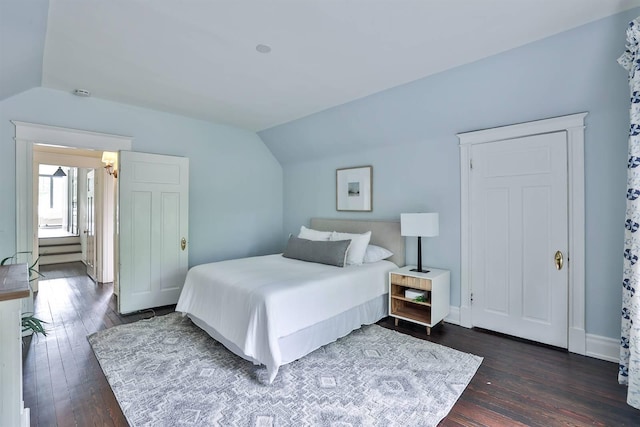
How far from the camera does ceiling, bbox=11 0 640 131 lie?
204 centimetres

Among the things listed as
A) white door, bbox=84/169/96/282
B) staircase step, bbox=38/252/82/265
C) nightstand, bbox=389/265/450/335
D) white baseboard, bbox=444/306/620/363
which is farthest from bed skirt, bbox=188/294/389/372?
staircase step, bbox=38/252/82/265

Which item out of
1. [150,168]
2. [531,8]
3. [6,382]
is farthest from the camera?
[150,168]

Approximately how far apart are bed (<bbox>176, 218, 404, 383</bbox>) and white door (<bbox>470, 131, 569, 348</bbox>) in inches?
42.8

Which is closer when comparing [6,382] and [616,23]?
[6,382]

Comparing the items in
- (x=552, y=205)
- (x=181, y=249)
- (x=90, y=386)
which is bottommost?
(x=90, y=386)

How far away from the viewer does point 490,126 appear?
3.21m

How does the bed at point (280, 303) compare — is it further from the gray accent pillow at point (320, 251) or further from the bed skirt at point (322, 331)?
the gray accent pillow at point (320, 251)

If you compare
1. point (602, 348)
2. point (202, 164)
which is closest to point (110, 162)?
point (202, 164)

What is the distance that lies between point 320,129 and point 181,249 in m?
2.61

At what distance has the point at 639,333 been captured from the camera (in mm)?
1857

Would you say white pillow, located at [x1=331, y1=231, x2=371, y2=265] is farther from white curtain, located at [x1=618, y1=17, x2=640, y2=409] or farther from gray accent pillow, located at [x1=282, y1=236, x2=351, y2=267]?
white curtain, located at [x1=618, y1=17, x2=640, y2=409]

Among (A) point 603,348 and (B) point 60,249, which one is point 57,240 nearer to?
(B) point 60,249

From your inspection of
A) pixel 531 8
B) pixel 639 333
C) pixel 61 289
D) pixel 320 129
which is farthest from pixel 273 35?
pixel 61 289

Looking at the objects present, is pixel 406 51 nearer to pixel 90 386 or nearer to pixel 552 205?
pixel 552 205
